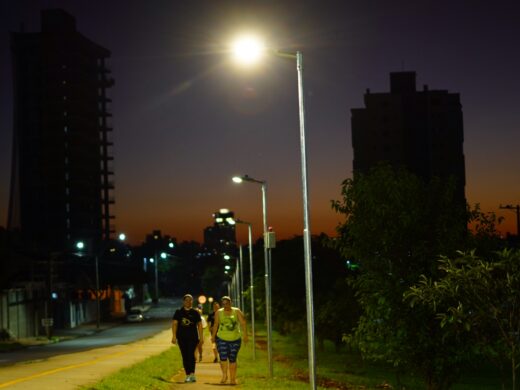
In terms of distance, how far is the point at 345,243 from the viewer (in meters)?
17.2

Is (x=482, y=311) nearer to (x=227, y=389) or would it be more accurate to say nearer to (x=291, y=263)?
(x=227, y=389)

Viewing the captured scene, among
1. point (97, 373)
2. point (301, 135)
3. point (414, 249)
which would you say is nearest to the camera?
point (301, 135)

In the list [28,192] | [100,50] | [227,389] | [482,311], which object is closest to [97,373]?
[227,389]

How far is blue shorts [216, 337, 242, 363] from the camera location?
17047 millimetres

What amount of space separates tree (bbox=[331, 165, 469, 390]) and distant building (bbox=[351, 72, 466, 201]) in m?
99.7

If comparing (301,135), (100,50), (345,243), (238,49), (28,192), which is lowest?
(345,243)

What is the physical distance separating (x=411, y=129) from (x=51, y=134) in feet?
179

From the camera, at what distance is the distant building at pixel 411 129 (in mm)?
117750

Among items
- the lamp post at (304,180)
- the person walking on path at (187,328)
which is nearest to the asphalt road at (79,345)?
the person walking on path at (187,328)

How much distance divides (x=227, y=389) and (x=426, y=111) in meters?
110

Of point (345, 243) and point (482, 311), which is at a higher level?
point (345, 243)

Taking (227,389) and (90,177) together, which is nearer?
(227,389)

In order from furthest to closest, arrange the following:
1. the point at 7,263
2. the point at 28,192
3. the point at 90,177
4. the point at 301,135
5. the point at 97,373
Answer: the point at 90,177 → the point at 28,192 → the point at 7,263 → the point at 97,373 → the point at 301,135

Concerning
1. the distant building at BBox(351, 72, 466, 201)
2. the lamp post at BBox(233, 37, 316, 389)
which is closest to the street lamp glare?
the lamp post at BBox(233, 37, 316, 389)
